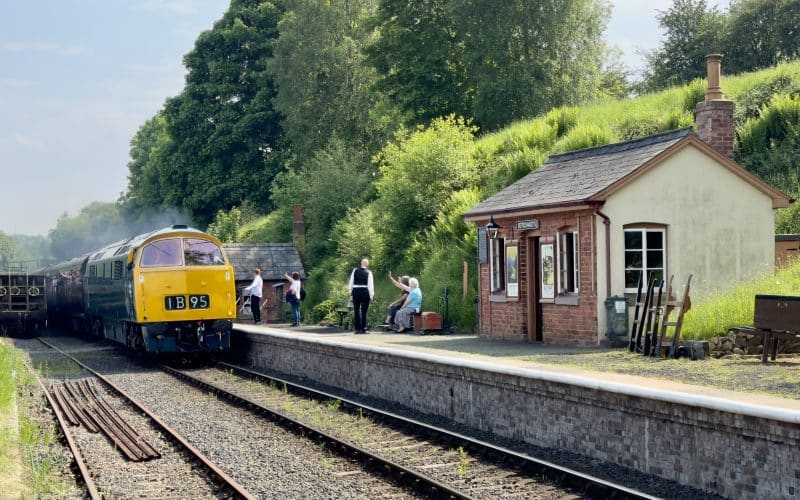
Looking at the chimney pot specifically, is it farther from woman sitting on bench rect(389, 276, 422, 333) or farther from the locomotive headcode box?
the locomotive headcode box

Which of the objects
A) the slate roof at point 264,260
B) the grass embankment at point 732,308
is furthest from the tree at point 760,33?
the grass embankment at point 732,308

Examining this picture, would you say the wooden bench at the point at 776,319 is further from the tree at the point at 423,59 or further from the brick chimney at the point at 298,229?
the tree at the point at 423,59

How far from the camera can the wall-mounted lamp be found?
2080 centimetres

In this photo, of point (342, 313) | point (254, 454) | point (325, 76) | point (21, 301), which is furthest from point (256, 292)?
point (325, 76)

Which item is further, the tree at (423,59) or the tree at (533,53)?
the tree at (423,59)

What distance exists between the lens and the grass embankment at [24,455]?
9789mm

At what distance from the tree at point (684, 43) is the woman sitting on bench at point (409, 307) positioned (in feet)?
92.2

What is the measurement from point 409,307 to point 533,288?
16.6ft

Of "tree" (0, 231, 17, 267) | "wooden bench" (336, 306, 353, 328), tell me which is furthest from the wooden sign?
"tree" (0, 231, 17, 267)

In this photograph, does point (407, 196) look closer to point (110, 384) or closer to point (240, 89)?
point (110, 384)

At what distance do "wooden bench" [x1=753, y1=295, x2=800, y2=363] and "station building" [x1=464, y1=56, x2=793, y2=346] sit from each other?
3814mm

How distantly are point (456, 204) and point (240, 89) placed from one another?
31.8 meters

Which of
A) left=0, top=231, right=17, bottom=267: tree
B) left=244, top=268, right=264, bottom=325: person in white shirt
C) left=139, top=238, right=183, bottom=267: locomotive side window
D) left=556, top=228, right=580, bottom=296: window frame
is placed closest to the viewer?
left=556, top=228, right=580, bottom=296: window frame

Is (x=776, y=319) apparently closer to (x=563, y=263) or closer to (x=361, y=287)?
(x=563, y=263)
